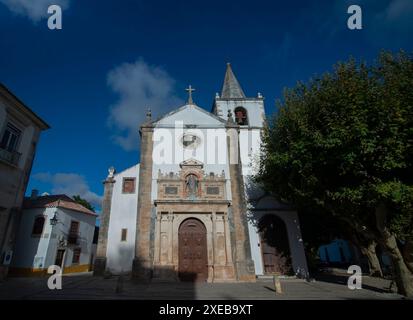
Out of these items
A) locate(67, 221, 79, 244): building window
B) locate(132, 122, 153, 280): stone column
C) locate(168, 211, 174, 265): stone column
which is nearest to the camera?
locate(132, 122, 153, 280): stone column

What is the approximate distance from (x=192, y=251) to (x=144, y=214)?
3766 millimetres

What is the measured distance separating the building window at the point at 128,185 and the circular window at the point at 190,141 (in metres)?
4.53

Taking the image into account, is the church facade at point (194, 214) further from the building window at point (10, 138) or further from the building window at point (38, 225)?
the building window at point (38, 225)

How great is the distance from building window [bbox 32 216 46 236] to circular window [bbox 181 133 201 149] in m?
15.0

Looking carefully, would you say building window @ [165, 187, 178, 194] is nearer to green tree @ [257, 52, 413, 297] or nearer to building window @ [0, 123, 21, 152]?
green tree @ [257, 52, 413, 297]

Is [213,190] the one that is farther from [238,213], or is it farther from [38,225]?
[38,225]

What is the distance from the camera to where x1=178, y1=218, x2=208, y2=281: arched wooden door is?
1430 cm

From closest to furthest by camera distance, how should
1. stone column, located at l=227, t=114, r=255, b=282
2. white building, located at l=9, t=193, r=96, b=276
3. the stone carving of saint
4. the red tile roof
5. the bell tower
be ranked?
1. stone column, located at l=227, t=114, r=255, b=282
2. the stone carving of saint
3. the bell tower
4. white building, located at l=9, t=193, r=96, b=276
5. the red tile roof

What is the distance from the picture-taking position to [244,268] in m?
14.3

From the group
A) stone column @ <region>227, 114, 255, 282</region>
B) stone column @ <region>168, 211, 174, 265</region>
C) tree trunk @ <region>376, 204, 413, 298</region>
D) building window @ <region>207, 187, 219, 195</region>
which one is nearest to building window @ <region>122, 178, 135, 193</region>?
stone column @ <region>168, 211, 174, 265</region>

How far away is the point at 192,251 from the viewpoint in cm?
1487

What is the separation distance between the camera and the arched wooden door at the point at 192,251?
46.9 feet

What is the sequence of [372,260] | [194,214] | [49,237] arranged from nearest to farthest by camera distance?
[194,214] < [372,260] < [49,237]

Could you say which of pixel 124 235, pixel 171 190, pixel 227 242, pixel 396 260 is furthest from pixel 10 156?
pixel 396 260
